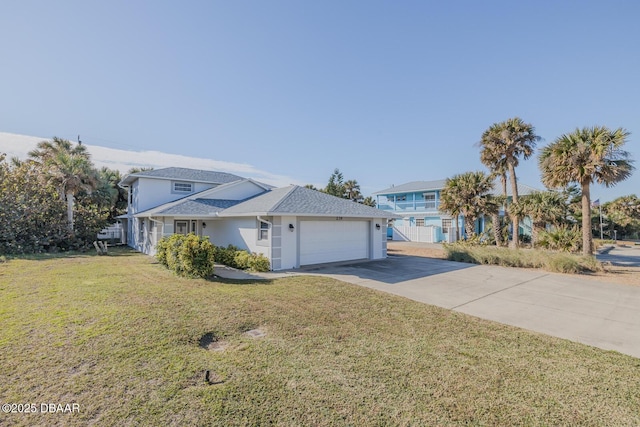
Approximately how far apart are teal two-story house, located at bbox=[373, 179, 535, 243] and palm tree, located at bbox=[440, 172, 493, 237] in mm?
6178

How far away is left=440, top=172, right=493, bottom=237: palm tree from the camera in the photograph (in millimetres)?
19763

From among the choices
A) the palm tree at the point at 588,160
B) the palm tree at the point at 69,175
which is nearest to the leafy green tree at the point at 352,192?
the palm tree at the point at 588,160

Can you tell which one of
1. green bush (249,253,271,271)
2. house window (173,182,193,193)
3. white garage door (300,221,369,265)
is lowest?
green bush (249,253,271,271)

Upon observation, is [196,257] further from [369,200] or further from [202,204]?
[369,200]

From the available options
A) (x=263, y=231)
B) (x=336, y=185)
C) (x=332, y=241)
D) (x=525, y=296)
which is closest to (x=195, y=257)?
(x=263, y=231)

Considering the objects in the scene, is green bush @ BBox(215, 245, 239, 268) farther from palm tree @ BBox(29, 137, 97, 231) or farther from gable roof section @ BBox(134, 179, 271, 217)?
palm tree @ BBox(29, 137, 97, 231)

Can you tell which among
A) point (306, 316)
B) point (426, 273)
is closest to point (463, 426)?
point (306, 316)

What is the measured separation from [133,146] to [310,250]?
33922mm

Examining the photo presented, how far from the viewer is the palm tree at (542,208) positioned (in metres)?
20.2

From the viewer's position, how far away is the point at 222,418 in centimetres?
320

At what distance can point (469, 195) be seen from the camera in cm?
2016

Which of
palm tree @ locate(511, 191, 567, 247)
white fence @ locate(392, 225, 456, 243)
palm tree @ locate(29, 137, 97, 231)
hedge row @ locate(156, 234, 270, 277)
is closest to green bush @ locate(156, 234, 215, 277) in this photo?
hedge row @ locate(156, 234, 270, 277)

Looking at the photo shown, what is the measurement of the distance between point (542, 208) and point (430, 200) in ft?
40.7

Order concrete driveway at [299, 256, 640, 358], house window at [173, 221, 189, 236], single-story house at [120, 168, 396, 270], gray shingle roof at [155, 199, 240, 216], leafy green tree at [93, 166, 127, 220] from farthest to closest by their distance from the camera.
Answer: leafy green tree at [93, 166, 127, 220] → house window at [173, 221, 189, 236] → gray shingle roof at [155, 199, 240, 216] → single-story house at [120, 168, 396, 270] → concrete driveway at [299, 256, 640, 358]
